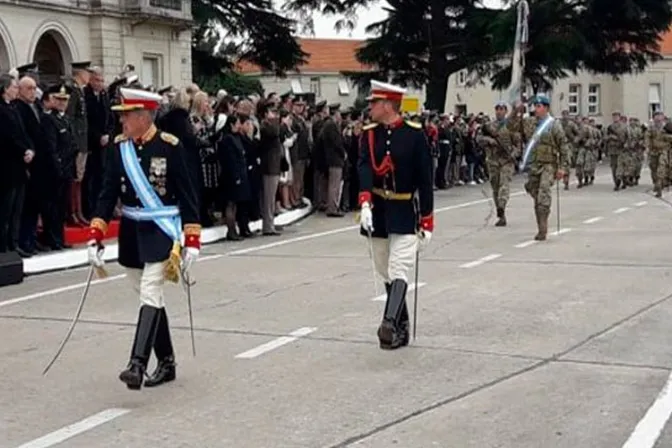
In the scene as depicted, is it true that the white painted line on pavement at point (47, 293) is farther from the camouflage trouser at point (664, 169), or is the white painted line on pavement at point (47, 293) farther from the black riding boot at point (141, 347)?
the camouflage trouser at point (664, 169)

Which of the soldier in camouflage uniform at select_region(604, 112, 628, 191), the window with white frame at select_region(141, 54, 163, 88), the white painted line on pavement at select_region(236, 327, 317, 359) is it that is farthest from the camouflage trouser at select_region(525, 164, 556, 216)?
the window with white frame at select_region(141, 54, 163, 88)

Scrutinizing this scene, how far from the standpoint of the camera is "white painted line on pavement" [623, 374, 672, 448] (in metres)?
6.38

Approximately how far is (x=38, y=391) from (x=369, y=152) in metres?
3.18

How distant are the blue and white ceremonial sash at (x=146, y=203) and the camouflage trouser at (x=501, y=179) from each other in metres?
11.2

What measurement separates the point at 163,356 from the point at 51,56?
32.2 metres

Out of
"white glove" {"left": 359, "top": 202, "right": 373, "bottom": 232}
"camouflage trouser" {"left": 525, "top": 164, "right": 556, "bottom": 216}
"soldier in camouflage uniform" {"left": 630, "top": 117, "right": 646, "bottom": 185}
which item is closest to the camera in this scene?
"white glove" {"left": 359, "top": 202, "right": 373, "bottom": 232}

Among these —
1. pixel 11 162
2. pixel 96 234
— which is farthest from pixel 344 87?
pixel 96 234

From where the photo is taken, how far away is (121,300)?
11453 mm

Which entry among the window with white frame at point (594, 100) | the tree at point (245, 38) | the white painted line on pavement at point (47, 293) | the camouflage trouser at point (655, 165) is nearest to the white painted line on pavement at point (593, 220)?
the camouflage trouser at point (655, 165)

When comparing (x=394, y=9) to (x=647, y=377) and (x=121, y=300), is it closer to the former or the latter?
(x=121, y=300)

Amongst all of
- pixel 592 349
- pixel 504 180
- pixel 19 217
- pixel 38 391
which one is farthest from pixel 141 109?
pixel 504 180

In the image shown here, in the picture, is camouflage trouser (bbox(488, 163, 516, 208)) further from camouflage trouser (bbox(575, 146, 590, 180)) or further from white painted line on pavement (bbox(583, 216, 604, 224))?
camouflage trouser (bbox(575, 146, 590, 180))

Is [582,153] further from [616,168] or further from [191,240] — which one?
[191,240]

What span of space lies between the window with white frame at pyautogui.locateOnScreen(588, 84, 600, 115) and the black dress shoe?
78.7 meters
